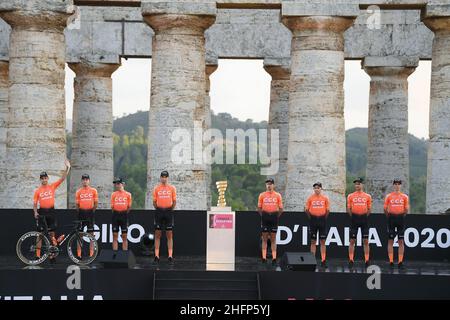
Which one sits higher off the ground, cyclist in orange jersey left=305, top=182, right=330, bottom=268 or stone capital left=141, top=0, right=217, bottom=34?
stone capital left=141, top=0, right=217, bottom=34

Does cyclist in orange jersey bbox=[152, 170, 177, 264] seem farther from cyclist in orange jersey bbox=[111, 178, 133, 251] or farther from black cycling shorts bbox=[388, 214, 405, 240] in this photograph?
black cycling shorts bbox=[388, 214, 405, 240]

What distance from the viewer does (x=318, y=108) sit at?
45.6 metres

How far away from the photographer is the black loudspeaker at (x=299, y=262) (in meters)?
33.2

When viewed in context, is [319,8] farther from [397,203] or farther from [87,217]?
[87,217]

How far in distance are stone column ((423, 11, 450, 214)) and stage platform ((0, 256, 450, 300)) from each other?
1490 centimetres

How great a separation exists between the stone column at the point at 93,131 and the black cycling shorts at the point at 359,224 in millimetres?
20720

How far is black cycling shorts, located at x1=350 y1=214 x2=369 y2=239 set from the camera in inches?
1473

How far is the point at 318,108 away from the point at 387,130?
1098 centimetres

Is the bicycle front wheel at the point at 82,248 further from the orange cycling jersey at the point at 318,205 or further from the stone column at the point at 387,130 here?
the stone column at the point at 387,130

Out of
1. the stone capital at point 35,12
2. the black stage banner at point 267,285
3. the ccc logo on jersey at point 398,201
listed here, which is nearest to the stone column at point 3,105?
the stone capital at point 35,12

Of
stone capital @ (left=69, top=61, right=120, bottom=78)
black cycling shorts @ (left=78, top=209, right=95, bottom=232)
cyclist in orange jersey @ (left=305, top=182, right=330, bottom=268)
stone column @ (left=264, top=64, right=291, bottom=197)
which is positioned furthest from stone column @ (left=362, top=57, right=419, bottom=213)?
black cycling shorts @ (left=78, top=209, right=95, bottom=232)

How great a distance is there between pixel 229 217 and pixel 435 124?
39.7 ft

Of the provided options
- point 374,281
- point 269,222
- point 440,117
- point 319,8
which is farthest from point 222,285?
point 440,117

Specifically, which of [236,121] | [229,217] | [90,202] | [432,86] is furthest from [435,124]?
[236,121]
